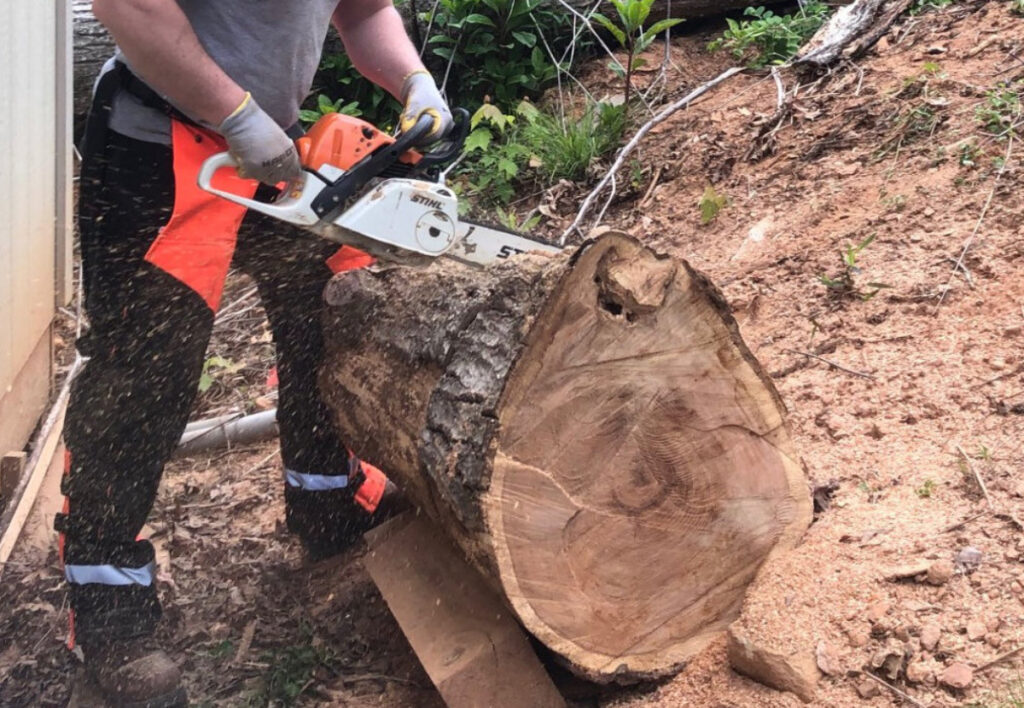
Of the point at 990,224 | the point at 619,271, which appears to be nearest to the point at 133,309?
the point at 619,271

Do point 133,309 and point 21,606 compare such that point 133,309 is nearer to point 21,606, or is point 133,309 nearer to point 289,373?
point 289,373

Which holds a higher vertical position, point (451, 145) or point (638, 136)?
point (451, 145)

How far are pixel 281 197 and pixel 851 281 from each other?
1630 mm

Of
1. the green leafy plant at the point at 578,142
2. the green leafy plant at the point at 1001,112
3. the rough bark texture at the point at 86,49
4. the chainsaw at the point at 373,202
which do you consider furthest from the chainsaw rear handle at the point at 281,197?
the rough bark texture at the point at 86,49

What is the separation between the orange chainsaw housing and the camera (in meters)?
2.35

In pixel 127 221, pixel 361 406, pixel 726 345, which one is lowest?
pixel 361 406

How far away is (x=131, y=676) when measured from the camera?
2406 millimetres

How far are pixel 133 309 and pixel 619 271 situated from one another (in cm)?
117

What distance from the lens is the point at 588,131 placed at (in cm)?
457

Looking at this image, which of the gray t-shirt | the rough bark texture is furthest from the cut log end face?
the rough bark texture

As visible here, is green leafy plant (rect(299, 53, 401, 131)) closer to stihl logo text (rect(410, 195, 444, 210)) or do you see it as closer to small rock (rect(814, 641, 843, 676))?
stihl logo text (rect(410, 195, 444, 210))

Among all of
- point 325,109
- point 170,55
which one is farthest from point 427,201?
point 325,109

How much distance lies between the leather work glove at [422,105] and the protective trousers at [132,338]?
16.3 inches

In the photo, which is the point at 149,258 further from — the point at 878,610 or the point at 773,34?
the point at 773,34
